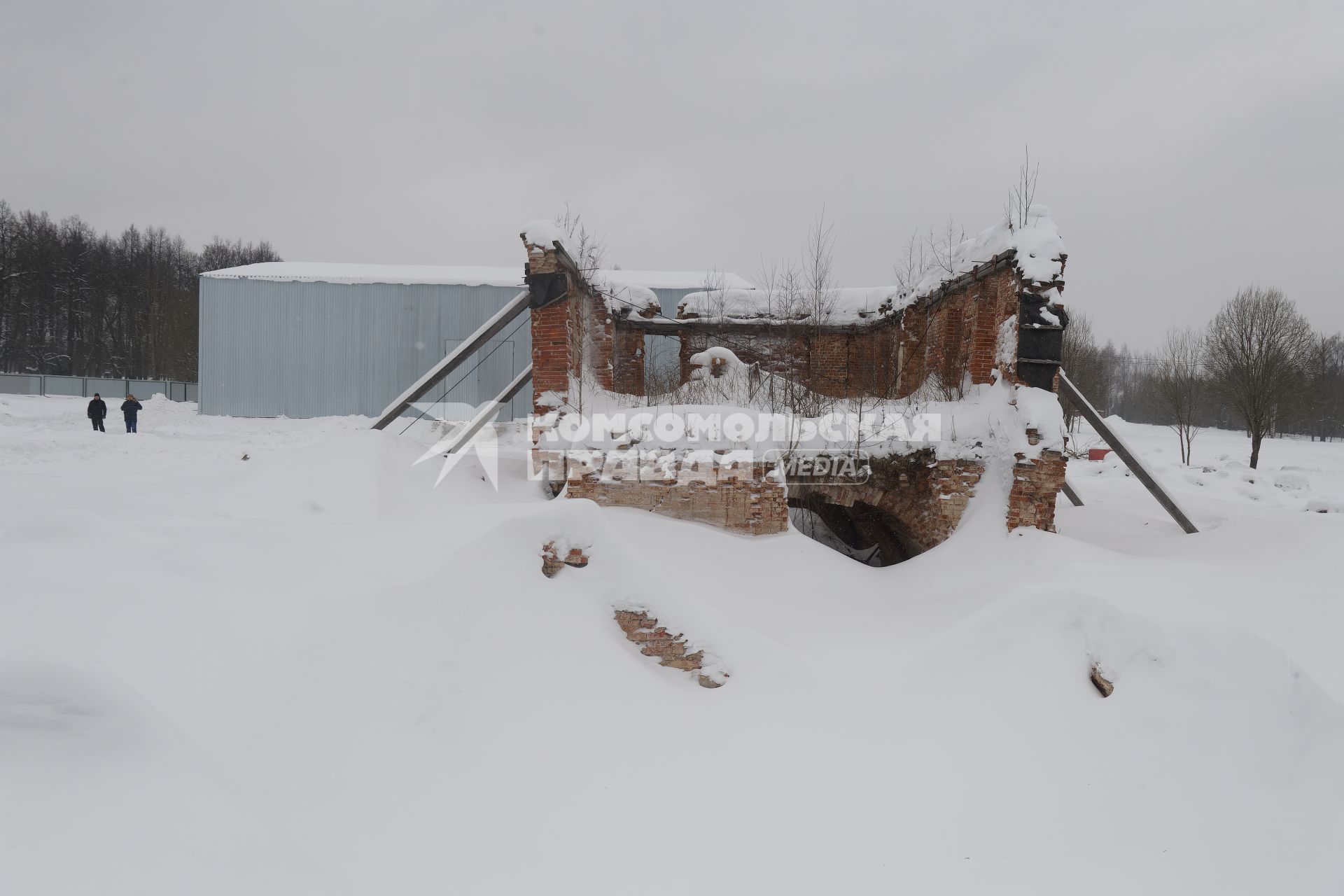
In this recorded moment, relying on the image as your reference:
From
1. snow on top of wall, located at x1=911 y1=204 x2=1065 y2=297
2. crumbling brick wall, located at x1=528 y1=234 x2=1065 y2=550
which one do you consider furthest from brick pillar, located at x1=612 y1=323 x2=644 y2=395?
snow on top of wall, located at x1=911 y1=204 x2=1065 y2=297

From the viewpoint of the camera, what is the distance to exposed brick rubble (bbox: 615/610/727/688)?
446cm

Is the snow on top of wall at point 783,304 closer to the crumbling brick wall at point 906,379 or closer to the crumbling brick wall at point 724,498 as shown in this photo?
the crumbling brick wall at point 906,379

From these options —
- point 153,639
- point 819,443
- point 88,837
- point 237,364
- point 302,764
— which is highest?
point 237,364

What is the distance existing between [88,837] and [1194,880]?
4851mm

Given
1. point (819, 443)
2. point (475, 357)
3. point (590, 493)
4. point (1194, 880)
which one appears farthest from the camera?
point (475, 357)

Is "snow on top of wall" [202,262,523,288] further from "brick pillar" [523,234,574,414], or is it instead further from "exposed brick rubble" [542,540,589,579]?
"exposed brick rubble" [542,540,589,579]

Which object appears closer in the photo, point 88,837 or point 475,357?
point 88,837

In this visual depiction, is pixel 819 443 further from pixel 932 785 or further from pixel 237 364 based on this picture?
pixel 237 364

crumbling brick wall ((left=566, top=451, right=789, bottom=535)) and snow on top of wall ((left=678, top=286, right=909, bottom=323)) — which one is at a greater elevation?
snow on top of wall ((left=678, top=286, right=909, bottom=323))

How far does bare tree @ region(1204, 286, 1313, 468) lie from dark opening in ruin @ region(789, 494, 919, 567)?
12.9 meters

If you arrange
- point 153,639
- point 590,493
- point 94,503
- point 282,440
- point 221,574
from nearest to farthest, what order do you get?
point 153,639, point 221,574, point 94,503, point 590,493, point 282,440

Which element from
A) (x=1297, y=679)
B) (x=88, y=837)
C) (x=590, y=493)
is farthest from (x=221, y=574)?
(x=1297, y=679)

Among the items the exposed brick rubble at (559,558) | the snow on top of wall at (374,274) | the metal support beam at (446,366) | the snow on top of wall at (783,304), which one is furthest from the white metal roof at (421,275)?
the exposed brick rubble at (559,558)

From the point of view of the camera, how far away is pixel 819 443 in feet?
23.1
